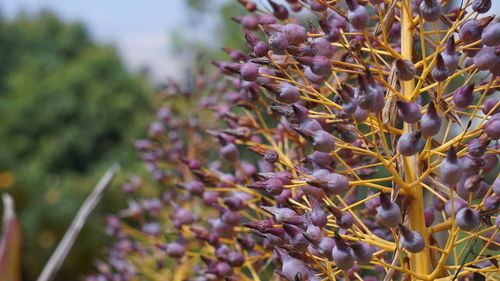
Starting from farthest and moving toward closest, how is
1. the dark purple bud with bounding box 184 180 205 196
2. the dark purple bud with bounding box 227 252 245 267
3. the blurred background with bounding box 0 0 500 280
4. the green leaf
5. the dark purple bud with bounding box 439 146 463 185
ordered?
the blurred background with bounding box 0 0 500 280
the green leaf
the dark purple bud with bounding box 184 180 205 196
the dark purple bud with bounding box 227 252 245 267
the dark purple bud with bounding box 439 146 463 185

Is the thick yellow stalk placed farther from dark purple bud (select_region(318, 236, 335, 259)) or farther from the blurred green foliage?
the blurred green foliage

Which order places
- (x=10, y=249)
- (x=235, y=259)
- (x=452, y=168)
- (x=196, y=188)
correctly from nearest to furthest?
(x=452, y=168) < (x=235, y=259) < (x=196, y=188) < (x=10, y=249)

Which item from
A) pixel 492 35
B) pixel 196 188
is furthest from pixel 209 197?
pixel 492 35

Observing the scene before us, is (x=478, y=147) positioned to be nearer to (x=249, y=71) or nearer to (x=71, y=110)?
(x=249, y=71)

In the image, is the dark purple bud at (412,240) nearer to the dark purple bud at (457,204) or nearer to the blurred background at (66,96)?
the dark purple bud at (457,204)

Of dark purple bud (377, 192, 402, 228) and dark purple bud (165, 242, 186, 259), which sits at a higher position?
dark purple bud (377, 192, 402, 228)

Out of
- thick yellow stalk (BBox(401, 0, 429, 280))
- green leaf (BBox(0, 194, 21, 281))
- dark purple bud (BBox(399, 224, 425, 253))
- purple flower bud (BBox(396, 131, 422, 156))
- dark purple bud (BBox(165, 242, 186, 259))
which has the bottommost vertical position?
green leaf (BBox(0, 194, 21, 281))

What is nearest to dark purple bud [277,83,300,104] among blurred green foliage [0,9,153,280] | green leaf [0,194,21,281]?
green leaf [0,194,21,281]

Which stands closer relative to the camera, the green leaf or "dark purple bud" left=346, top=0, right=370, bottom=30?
"dark purple bud" left=346, top=0, right=370, bottom=30
